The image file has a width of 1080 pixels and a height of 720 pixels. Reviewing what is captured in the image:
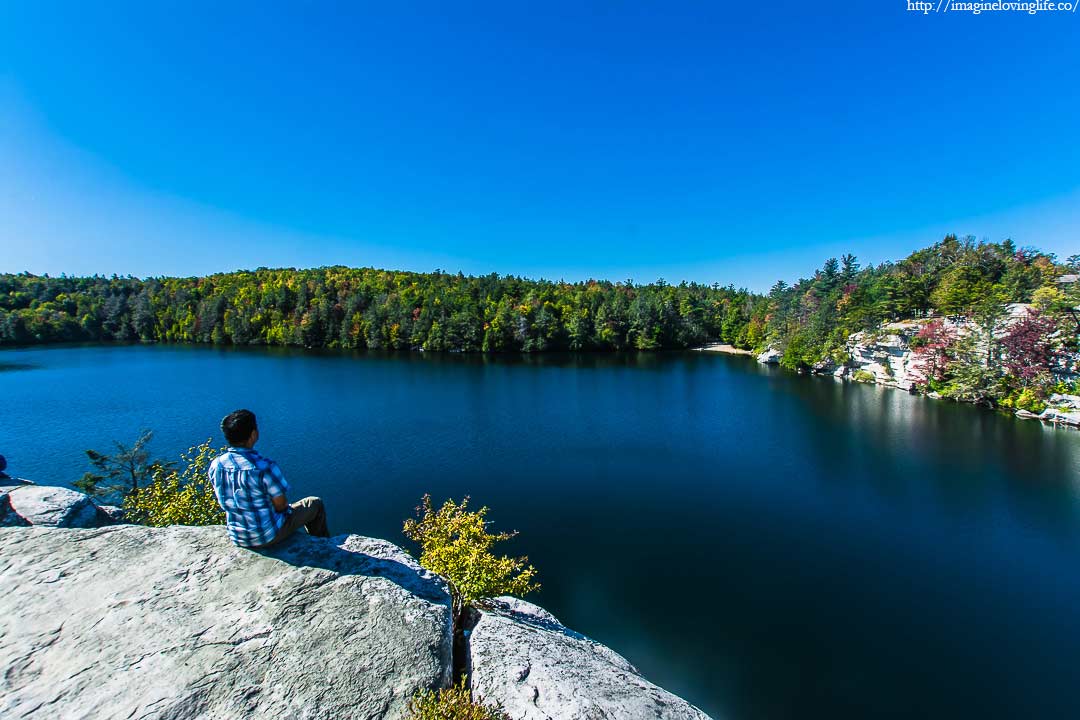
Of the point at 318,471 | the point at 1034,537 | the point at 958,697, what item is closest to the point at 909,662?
the point at 958,697

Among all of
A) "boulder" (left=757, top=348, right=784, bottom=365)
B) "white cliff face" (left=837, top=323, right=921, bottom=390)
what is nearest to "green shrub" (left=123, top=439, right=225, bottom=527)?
"white cliff face" (left=837, top=323, right=921, bottom=390)

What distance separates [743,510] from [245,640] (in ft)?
56.3

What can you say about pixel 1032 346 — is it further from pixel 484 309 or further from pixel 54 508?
pixel 484 309

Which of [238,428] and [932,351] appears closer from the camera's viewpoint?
[238,428]

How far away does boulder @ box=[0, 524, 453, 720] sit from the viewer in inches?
122

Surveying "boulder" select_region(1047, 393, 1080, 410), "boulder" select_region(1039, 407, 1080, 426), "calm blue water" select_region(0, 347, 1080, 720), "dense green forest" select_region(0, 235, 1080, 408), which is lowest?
"calm blue water" select_region(0, 347, 1080, 720)

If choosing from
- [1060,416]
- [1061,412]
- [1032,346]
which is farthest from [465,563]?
[1032,346]

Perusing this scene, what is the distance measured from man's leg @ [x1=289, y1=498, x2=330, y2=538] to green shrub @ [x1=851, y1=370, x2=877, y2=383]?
5557cm

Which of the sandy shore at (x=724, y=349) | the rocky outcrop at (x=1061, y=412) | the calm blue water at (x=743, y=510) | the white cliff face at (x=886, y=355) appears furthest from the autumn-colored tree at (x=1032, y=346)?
the sandy shore at (x=724, y=349)

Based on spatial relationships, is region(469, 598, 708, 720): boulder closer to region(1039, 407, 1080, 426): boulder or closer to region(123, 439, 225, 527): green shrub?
region(123, 439, 225, 527): green shrub

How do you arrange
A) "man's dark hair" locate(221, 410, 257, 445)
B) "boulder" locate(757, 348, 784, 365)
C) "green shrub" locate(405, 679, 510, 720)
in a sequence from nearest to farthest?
"green shrub" locate(405, 679, 510, 720) < "man's dark hair" locate(221, 410, 257, 445) < "boulder" locate(757, 348, 784, 365)

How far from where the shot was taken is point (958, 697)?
9234 mm

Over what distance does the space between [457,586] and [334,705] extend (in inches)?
111

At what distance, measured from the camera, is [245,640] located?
11.9 ft
